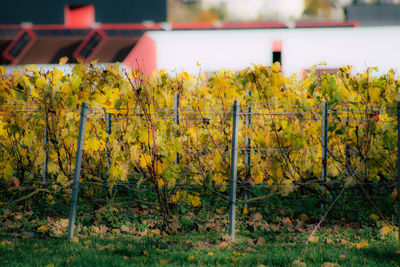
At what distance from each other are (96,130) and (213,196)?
1.76m

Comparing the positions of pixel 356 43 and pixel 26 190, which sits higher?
pixel 356 43

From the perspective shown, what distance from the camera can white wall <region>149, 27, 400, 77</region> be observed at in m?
17.0

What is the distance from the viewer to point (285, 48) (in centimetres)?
1752

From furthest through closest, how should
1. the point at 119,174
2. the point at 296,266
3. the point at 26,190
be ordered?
the point at 26,190 → the point at 119,174 → the point at 296,266

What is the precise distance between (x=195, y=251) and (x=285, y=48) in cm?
1416

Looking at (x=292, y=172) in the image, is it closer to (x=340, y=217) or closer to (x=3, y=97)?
(x=340, y=217)

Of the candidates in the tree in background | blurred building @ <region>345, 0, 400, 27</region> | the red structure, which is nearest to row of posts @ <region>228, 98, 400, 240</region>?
the red structure

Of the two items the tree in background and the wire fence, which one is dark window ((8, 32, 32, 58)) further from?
the tree in background

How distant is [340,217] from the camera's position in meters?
5.65

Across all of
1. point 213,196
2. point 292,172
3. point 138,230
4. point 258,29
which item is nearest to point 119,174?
point 138,230

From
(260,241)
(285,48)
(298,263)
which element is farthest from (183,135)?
(285,48)

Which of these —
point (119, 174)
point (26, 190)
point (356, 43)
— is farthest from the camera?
point (356, 43)

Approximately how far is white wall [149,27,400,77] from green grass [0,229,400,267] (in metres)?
12.6

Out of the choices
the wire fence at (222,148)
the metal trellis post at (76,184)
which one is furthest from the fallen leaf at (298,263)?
the metal trellis post at (76,184)
